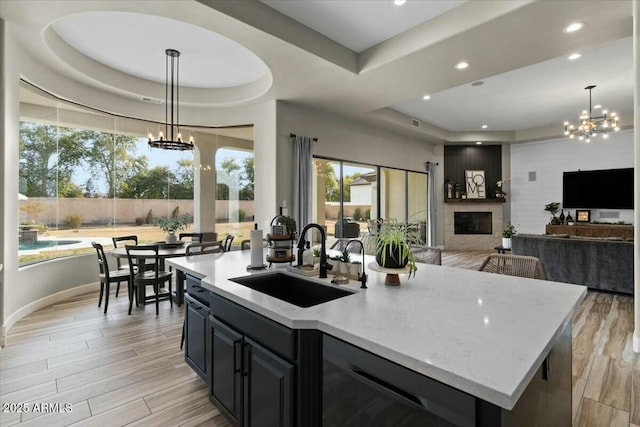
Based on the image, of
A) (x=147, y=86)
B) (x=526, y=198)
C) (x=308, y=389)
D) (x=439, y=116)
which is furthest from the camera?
(x=526, y=198)

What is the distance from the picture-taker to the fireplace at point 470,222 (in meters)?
9.24

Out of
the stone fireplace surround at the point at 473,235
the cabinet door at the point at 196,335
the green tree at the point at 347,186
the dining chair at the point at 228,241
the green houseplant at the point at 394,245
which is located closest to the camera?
the green houseplant at the point at 394,245

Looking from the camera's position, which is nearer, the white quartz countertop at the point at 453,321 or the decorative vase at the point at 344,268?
the white quartz countertop at the point at 453,321

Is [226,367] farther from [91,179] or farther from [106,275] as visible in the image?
[91,179]

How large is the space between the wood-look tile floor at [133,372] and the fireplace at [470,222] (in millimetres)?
5336

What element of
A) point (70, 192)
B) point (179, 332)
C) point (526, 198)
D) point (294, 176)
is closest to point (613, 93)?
point (526, 198)

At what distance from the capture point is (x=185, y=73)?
4.64m

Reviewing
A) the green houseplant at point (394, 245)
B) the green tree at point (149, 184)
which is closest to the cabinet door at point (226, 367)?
the green houseplant at point (394, 245)

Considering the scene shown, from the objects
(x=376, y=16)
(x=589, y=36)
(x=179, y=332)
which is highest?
(x=376, y=16)

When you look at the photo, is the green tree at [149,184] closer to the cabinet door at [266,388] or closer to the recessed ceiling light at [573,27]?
the cabinet door at [266,388]

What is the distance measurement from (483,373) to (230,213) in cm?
596

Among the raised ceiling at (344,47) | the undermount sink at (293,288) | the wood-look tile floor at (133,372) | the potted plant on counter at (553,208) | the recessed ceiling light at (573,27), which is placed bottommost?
the wood-look tile floor at (133,372)

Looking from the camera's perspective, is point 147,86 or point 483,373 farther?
A: point 147,86

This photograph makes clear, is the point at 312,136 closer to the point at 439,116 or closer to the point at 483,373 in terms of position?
the point at 439,116
